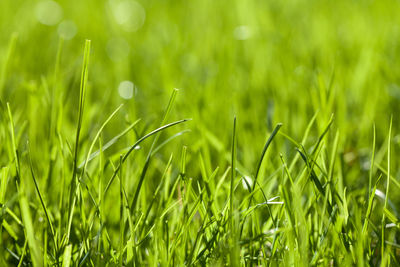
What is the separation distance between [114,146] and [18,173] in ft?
1.60

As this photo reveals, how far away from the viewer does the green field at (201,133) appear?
0.78 m

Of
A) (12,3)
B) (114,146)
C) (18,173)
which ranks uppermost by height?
(12,3)

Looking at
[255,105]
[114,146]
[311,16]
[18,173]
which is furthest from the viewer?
[311,16]

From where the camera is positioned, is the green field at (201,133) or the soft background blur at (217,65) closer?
the green field at (201,133)

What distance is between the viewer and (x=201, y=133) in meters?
1.13

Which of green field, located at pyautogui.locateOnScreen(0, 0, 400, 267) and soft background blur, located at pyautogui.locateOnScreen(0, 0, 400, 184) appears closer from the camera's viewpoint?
green field, located at pyautogui.locateOnScreen(0, 0, 400, 267)

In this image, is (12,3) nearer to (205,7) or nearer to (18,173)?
(205,7)

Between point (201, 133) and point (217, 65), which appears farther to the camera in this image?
point (217, 65)

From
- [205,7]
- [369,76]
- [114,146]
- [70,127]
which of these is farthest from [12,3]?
[369,76]

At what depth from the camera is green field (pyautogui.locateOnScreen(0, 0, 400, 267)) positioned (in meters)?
0.78

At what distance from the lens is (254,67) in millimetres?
1682

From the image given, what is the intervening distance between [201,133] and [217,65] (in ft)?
2.27

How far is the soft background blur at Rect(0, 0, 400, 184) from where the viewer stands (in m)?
1.27

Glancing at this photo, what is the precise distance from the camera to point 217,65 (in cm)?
177
